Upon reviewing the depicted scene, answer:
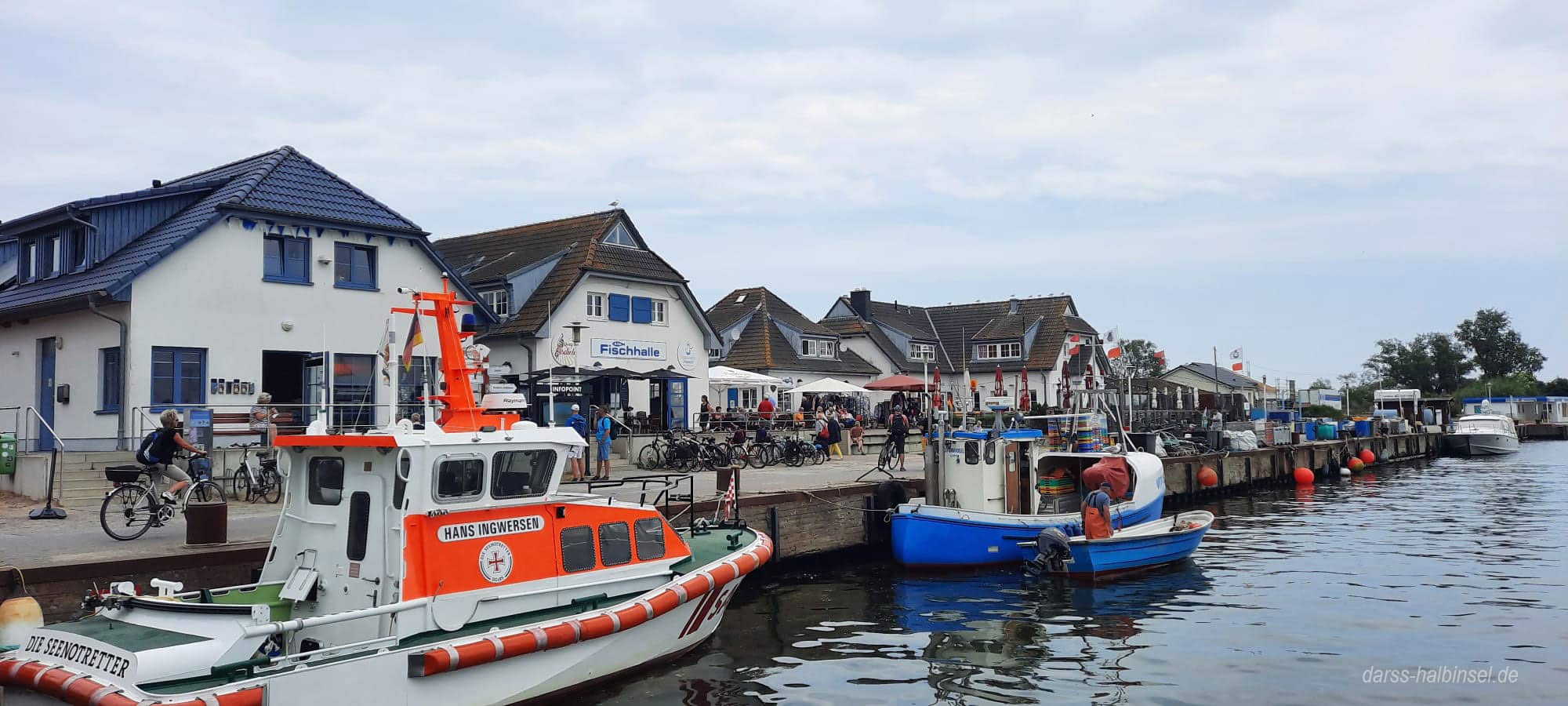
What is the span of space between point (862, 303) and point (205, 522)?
51.7m

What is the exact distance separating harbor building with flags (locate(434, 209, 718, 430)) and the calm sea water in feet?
50.0

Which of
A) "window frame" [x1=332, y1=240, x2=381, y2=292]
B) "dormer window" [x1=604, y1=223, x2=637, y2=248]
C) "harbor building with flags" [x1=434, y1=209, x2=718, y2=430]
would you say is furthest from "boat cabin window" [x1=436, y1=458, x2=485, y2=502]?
"dormer window" [x1=604, y1=223, x2=637, y2=248]

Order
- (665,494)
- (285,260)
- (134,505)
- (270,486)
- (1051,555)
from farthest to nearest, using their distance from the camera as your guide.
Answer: (285,260), (270,486), (1051,555), (665,494), (134,505)

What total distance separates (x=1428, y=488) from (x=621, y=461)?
26879 mm

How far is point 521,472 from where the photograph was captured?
10266mm

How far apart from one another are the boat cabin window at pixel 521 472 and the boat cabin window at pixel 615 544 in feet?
2.86

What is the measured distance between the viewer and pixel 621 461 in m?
27.1

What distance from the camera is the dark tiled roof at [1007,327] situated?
201 ft

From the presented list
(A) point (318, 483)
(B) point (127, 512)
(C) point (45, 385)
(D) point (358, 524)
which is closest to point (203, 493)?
(B) point (127, 512)

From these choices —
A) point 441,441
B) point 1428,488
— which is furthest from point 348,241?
point 1428,488

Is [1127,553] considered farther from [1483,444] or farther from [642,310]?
[1483,444]

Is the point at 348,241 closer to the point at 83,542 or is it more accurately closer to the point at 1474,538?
the point at 83,542

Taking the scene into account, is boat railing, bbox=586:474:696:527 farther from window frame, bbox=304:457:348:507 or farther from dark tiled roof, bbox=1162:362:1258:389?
dark tiled roof, bbox=1162:362:1258:389

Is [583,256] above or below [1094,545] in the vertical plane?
above
